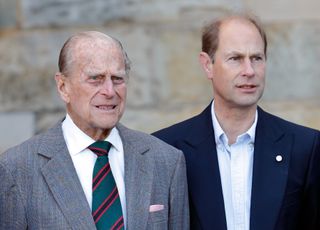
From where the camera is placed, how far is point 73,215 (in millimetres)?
4066

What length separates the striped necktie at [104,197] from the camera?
4090 millimetres

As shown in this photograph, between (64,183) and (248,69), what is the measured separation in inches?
37.6

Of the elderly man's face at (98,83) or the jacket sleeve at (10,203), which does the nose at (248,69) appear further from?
the jacket sleeve at (10,203)

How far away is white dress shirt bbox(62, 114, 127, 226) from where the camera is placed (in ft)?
13.7

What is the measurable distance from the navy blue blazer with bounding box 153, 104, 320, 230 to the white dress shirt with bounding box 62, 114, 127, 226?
43 cm

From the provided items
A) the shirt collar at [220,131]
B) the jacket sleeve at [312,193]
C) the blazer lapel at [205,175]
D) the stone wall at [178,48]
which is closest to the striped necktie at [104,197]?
the blazer lapel at [205,175]

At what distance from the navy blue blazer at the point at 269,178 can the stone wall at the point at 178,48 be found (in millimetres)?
1620

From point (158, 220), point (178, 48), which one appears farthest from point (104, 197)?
point (178, 48)

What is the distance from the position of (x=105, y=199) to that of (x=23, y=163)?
1.16 feet

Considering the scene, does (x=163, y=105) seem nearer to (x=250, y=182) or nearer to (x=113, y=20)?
(x=113, y=20)

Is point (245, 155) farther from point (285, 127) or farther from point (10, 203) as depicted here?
point (10, 203)

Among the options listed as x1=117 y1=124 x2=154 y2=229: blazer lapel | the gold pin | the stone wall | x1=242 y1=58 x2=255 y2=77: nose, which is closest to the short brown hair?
x1=242 y1=58 x2=255 y2=77: nose

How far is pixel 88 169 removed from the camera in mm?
4191

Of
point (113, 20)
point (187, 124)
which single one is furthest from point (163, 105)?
point (187, 124)
